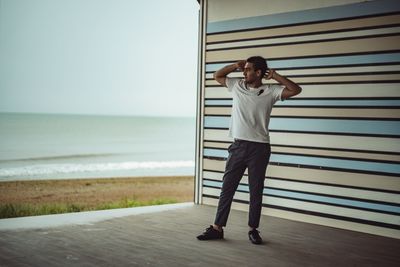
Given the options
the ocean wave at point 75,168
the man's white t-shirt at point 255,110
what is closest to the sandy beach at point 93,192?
the ocean wave at point 75,168

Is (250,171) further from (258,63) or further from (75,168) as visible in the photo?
(75,168)

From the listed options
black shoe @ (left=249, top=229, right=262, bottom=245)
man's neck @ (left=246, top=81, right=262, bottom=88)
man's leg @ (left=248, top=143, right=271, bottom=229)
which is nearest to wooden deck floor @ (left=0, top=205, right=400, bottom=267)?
black shoe @ (left=249, top=229, right=262, bottom=245)

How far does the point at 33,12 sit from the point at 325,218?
30378 mm

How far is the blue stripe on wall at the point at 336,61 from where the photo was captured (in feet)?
16.5

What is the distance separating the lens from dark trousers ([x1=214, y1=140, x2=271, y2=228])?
15.1 ft

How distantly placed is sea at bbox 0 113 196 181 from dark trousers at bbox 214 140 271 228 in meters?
13.7

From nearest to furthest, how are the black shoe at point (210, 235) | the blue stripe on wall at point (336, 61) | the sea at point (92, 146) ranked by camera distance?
the black shoe at point (210, 235) < the blue stripe on wall at point (336, 61) < the sea at point (92, 146)

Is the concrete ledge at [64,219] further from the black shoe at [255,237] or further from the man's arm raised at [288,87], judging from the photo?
the man's arm raised at [288,87]

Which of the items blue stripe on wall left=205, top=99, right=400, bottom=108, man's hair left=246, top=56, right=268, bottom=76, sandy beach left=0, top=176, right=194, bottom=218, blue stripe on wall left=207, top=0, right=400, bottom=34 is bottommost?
sandy beach left=0, top=176, right=194, bottom=218

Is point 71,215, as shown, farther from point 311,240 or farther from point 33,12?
point 33,12

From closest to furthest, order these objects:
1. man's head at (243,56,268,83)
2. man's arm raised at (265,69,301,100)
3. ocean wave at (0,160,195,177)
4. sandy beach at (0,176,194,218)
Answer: man's arm raised at (265,69,301,100), man's head at (243,56,268,83), sandy beach at (0,176,194,218), ocean wave at (0,160,195,177)

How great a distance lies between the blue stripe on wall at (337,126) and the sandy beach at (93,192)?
681cm

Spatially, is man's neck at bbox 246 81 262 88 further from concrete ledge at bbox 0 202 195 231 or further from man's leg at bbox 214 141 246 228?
concrete ledge at bbox 0 202 195 231

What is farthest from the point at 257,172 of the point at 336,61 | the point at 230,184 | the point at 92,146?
the point at 92,146
